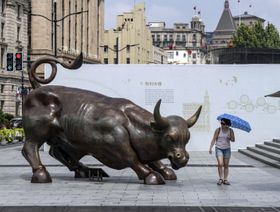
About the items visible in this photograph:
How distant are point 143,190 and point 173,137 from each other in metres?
1.35

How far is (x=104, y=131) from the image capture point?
551 inches

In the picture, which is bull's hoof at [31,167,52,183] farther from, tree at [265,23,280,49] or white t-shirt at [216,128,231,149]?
tree at [265,23,280,49]

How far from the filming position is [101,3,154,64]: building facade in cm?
11450

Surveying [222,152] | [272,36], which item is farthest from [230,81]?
[272,36]

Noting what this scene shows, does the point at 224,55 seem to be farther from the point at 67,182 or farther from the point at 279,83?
the point at 67,182

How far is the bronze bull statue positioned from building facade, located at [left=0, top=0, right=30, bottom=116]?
2026 inches

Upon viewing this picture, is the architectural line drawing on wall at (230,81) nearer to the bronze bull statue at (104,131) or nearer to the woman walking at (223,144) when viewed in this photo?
the bronze bull statue at (104,131)

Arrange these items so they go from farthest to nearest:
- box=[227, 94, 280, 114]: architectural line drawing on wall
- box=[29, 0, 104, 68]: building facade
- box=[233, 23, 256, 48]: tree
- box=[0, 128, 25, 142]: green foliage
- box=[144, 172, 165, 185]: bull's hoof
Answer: box=[233, 23, 256, 48]: tree
box=[29, 0, 104, 68]: building facade
box=[0, 128, 25, 142]: green foliage
box=[227, 94, 280, 114]: architectural line drawing on wall
box=[144, 172, 165, 185]: bull's hoof

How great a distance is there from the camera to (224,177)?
1478 centimetres

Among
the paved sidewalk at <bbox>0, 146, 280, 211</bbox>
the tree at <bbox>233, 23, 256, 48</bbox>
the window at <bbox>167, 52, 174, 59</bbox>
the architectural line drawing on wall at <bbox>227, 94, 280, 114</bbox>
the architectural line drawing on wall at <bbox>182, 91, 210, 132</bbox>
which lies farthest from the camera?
the window at <bbox>167, 52, 174, 59</bbox>

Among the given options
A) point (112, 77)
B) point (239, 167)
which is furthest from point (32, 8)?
point (239, 167)

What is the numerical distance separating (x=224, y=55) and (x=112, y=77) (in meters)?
17.2

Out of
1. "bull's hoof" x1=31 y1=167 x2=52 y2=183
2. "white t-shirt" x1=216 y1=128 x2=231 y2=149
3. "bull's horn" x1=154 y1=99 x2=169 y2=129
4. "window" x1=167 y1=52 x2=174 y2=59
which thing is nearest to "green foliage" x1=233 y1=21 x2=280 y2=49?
"white t-shirt" x1=216 y1=128 x2=231 y2=149

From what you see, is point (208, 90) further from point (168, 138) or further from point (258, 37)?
point (258, 37)
